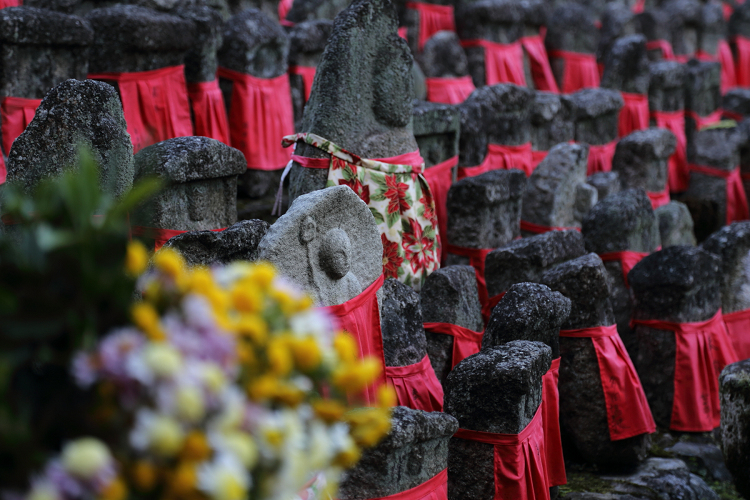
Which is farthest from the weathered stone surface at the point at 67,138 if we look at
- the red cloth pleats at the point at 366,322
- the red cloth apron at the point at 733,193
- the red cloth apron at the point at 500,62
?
the red cloth apron at the point at 733,193

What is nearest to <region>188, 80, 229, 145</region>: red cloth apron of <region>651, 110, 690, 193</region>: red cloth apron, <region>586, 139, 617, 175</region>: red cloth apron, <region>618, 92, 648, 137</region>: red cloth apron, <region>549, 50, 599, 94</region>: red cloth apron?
<region>586, 139, 617, 175</region>: red cloth apron

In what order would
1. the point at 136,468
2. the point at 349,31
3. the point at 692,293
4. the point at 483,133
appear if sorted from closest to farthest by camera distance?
the point at 136,468
the point at 349,31
the point at 692,293
the point at 483,133

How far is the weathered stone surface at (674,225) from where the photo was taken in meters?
4.00

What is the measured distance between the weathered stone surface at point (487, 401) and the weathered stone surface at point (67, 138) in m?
1.14

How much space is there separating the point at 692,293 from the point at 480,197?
934 millimetres

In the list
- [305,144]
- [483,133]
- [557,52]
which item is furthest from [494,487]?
[557,52]

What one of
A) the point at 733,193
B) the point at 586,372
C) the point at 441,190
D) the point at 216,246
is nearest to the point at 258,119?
the point at 441,190

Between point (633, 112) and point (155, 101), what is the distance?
3379mm

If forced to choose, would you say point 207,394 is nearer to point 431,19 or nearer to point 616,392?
point 616,392

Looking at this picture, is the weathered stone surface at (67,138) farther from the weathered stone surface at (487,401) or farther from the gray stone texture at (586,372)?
the gray stone texture at (586,372)

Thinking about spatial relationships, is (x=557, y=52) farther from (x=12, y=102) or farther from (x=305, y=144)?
(x=12, y=102)

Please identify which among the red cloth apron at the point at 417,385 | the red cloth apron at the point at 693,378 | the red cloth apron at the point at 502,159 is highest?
the red cloth apron at the point at 502,159

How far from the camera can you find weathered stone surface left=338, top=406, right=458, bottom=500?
184 cm

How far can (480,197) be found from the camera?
3295 mm
